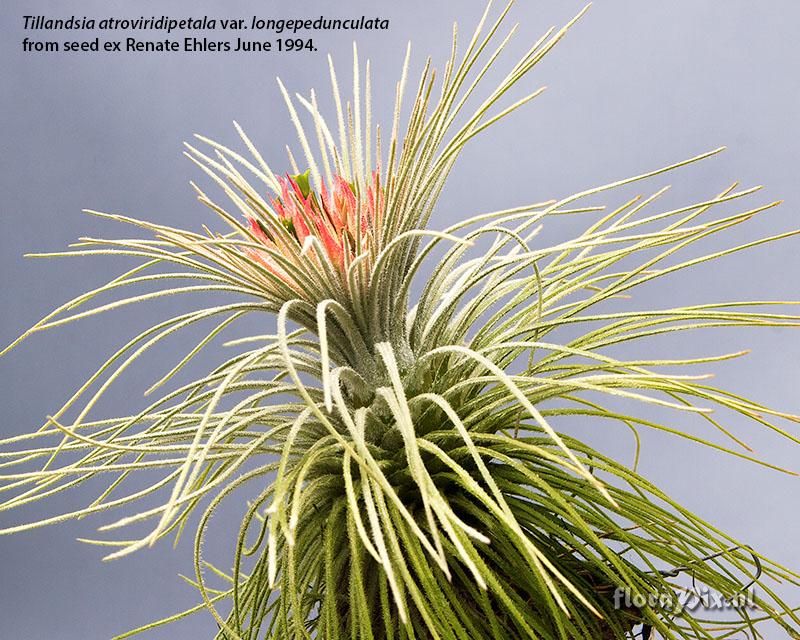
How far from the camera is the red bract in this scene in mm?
1045

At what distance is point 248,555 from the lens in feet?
3.84

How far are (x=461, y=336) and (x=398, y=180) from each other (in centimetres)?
25

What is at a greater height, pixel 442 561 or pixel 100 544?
pixel 442 561

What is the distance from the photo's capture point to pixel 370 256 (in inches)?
41.8

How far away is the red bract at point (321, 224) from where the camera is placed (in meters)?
1.04

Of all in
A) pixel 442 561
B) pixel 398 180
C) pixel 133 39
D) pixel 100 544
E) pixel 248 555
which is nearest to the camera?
pixel 442 561

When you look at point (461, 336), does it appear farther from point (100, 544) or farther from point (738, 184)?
point (100, 544)

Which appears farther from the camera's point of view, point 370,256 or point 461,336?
point 461,336

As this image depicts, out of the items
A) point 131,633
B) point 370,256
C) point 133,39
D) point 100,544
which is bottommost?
point 131,633

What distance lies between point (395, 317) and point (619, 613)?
1.54 ft

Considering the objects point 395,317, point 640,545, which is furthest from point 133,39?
point 640,545

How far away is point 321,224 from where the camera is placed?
3.55 ft

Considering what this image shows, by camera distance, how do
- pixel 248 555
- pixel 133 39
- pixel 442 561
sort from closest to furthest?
pixel 442 561
pixel 248 555
pixel 133 39

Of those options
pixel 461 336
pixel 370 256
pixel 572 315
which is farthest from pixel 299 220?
pixel 572 315
